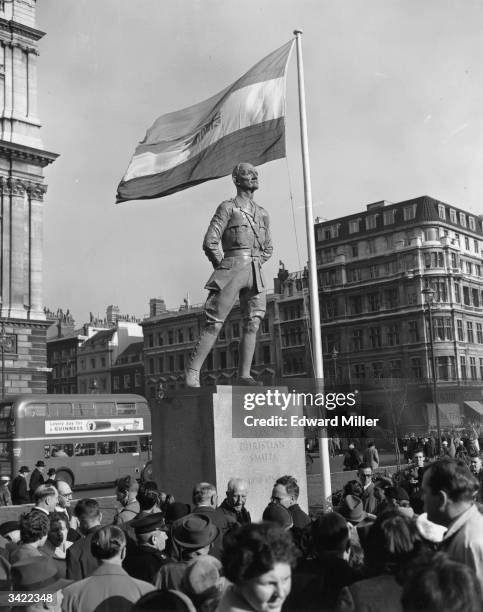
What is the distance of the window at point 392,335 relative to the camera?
7716 cm

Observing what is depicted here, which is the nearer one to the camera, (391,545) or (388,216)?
(391,545)

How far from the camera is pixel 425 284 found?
75562mm

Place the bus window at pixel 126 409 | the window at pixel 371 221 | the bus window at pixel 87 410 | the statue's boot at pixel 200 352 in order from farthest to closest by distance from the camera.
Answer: the window at pixel 371 221 → the bus window at pixel 126 409 → the bus window at pixel 87 410 → the statue's boot at pixel 200 352

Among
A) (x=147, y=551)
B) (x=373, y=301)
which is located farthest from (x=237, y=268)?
(x=373, y=301)

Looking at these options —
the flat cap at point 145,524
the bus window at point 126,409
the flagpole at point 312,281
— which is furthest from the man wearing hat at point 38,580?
the bus window at point 126,409

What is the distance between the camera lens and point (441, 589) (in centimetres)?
261

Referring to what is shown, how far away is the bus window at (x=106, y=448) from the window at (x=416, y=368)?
4726 cm

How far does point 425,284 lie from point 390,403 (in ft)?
68.3

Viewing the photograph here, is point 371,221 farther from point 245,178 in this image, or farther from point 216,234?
point 216,234

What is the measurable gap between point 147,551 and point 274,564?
2623 millimetres

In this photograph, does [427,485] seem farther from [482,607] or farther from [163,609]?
[163,609]

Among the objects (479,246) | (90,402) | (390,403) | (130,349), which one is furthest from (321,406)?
(130,349)

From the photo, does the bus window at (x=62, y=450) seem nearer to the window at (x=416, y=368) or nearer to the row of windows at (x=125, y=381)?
the window at (x=416, y=368)

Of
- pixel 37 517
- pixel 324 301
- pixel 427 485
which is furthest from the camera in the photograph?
pixel 324 301
